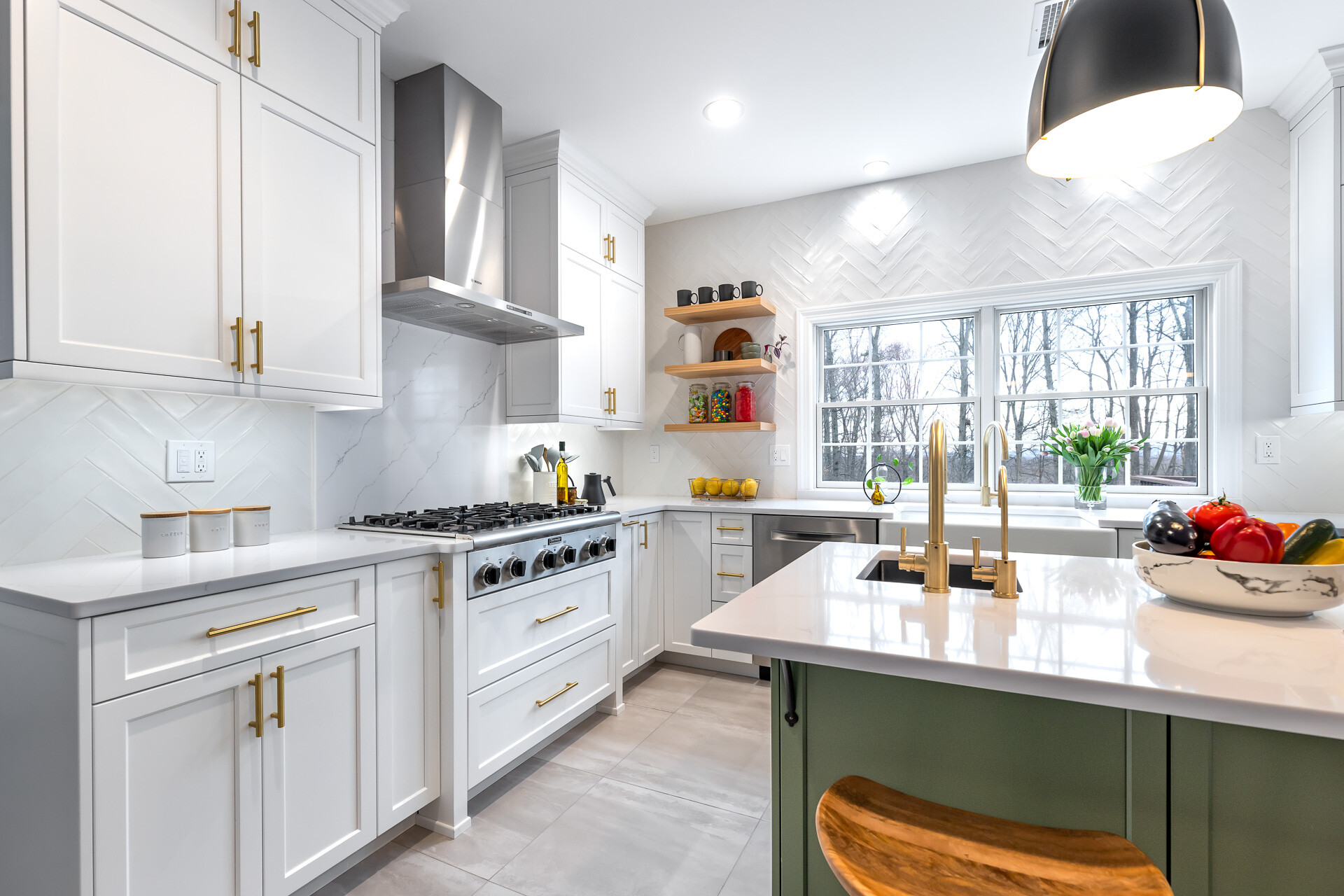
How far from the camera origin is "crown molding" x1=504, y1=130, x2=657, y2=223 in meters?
Result: 3.11

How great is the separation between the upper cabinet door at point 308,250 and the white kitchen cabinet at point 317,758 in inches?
32.1

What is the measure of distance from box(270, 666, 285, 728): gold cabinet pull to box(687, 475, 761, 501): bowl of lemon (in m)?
2.51

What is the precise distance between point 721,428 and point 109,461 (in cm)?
270

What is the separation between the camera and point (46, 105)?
1.39 m

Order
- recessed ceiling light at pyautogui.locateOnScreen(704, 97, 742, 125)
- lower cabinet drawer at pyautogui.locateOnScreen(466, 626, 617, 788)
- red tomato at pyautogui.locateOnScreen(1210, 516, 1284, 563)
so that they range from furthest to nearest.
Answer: recessed ceiling light at pyautogui.locateOnScreen(704, 97, 742, 125), lower cabinet drawer at pyautogui.locateOnScreen(466, 626, 617, 788), red tomato at pyautogui.locateOnScreen(1210, 516, 1284, 563)

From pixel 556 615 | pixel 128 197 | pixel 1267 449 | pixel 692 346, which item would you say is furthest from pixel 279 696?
pixel 1267 449

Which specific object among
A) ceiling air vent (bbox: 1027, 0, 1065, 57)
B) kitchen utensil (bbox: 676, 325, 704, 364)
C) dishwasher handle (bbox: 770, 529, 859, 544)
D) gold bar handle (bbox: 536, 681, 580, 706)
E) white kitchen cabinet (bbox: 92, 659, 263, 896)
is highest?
ceiling air vent (bbox: 1027, 0, 1065, 57)

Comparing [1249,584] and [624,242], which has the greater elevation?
[624,242]

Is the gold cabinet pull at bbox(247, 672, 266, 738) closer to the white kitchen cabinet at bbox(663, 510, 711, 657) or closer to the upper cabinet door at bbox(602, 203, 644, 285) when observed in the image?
the white kitchen cabinet at bbox(663, 510, 711, 657)

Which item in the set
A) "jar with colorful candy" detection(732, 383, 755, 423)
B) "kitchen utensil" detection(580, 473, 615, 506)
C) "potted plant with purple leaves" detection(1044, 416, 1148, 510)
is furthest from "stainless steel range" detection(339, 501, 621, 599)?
"potted plant with purple leaves" detection(1044, 416, 1148, 510)

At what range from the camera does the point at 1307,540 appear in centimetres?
111

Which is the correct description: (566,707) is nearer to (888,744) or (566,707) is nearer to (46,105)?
(888,744)

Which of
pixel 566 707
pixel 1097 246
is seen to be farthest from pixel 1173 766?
pixel 1097 246

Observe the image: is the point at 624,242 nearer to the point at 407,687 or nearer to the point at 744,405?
the point at 744,405
